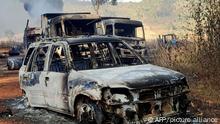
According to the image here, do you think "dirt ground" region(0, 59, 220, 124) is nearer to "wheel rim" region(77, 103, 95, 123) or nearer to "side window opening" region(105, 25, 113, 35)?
"wheel rim" region(77, 103, 95, 123)

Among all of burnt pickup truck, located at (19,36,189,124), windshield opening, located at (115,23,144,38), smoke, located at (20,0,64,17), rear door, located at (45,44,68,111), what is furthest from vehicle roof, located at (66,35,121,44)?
smoke, located at (20,0,64,17)

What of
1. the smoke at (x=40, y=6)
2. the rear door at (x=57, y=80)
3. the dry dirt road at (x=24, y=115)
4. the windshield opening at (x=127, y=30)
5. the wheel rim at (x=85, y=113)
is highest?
the smoke at (x=40, y=6)

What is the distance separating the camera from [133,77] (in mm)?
6191

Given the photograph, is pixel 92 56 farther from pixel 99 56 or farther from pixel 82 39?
pixel 82 39

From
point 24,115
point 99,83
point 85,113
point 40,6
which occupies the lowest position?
point 24,115

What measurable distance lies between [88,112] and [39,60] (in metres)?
2.48

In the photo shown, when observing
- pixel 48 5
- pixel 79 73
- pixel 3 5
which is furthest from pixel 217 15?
pixel 3 5

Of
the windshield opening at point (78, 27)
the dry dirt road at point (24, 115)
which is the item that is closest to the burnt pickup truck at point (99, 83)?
the dry dirt road at point (24, 115)

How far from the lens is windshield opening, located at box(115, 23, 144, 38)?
17.4 m

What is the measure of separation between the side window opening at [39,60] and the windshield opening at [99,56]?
91 cm

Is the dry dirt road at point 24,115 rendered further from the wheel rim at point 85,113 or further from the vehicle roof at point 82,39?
the vehicle roof at point 82,39

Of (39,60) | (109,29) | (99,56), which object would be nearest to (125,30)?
(109,29)

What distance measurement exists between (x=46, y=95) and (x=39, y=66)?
0.86 metres

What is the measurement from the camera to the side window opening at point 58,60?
7442mm
